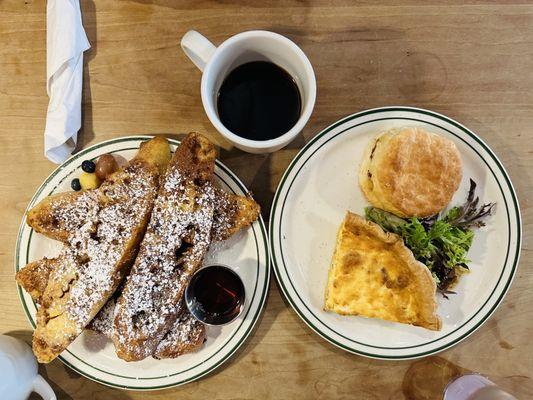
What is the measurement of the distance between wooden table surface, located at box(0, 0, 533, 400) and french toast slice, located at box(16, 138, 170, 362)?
308 millimetres

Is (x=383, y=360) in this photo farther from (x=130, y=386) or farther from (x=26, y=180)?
(x=26, y=180)

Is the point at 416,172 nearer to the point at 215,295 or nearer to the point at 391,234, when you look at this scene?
the point at 391,234

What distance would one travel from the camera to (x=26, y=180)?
6.34ft

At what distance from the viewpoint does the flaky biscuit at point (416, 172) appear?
65.6 inches

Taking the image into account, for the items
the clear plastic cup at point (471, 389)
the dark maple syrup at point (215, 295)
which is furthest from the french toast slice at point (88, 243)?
the clear plastic cup at point (471, 389)

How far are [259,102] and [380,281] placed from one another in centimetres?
75

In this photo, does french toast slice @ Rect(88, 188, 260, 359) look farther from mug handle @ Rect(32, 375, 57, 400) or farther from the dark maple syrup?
mug handle @ Rect(32, 375, 57, 400)

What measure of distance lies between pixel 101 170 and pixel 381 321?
1.19 m

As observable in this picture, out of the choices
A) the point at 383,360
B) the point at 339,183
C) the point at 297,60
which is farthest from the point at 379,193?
the point at 383,360

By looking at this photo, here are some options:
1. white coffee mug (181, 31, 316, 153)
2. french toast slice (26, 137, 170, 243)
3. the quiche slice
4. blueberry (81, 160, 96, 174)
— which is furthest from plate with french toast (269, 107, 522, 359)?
blueberry (81, 160, 96, 174)

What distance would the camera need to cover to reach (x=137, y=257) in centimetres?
163

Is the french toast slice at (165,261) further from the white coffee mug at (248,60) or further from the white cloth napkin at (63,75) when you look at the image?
the white cloth napkin at (63,75)

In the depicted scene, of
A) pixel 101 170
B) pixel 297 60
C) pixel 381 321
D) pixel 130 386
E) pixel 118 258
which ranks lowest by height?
pixel 130 386

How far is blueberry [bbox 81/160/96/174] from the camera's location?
5.79 ft
